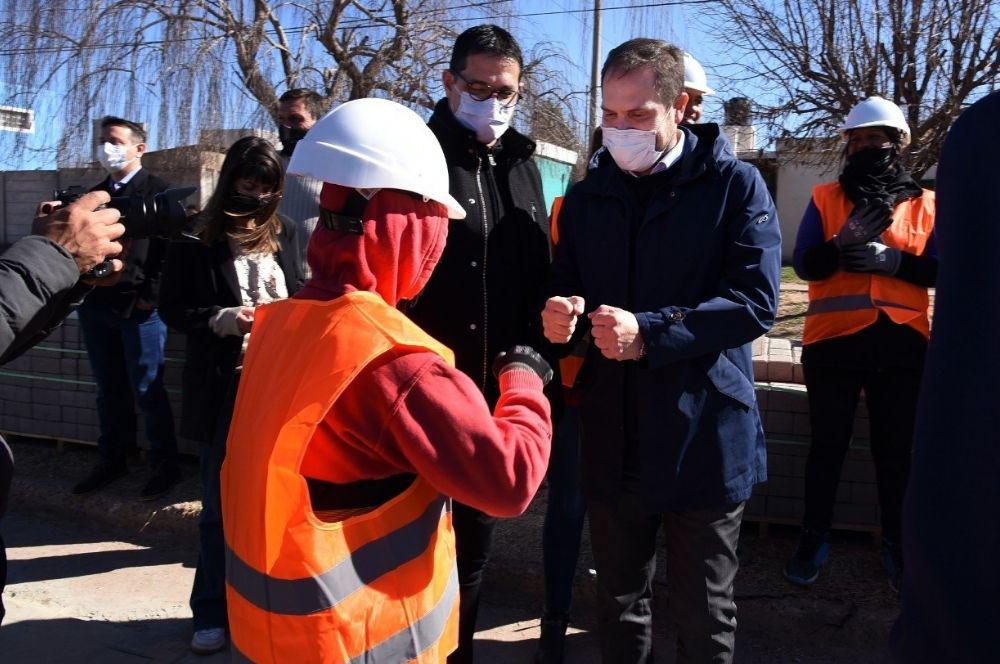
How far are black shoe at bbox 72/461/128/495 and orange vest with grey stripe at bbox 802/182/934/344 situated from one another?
3.83 metres

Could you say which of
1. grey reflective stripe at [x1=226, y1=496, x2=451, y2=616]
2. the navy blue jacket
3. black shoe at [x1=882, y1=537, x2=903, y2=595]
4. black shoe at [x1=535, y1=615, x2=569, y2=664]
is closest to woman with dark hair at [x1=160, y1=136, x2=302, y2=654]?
black shoe at [x1=535, y1=615, x2=569, y2=664]

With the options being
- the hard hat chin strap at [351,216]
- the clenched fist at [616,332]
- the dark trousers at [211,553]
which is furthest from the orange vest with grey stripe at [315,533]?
the dark trousers at [211,553]

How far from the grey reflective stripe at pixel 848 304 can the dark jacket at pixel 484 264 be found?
4.54 feet

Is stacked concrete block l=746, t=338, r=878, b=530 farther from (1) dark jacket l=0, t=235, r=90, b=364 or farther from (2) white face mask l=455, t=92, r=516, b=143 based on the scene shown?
(1) dark jacket l=0, t=235, r=90, b=364

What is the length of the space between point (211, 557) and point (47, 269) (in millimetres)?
1883

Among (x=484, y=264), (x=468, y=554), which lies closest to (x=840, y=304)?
(x=484, y=264)

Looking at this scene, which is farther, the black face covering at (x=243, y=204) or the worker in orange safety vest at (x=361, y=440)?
the black face covering at (x=243, y=204)

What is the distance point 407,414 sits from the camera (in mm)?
1590

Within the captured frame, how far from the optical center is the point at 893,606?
11.5 ft

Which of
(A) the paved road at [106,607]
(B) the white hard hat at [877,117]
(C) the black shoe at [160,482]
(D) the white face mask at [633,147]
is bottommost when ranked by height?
(A) the paved road at [106,607]

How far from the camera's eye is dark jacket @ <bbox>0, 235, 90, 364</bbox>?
68.9 inches

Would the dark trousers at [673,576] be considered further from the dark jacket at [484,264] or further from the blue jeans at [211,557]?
the blue jeans at [211,557]

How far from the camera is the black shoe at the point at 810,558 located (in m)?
3.65

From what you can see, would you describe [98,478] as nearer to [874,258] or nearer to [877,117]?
[874,258]
